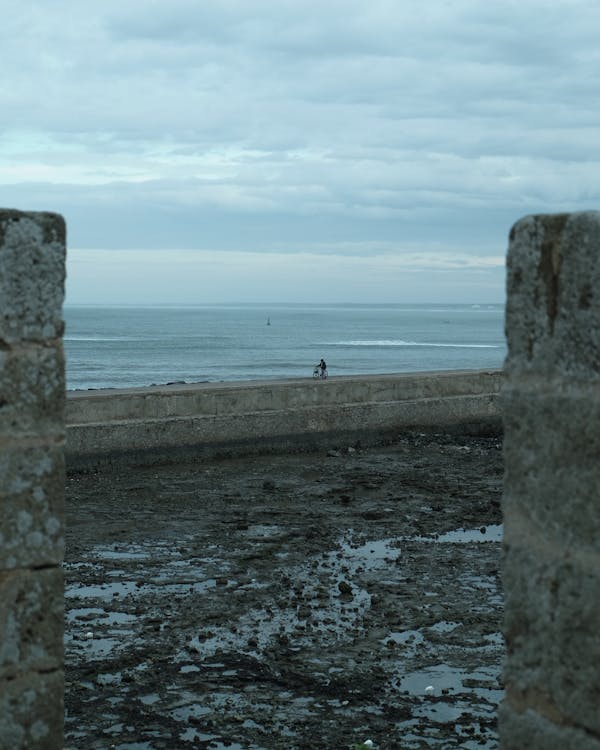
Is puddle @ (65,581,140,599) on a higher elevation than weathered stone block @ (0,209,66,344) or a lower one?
lower

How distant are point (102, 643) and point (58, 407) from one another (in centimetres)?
589

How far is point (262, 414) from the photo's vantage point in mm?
19969

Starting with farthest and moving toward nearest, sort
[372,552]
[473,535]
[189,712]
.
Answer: [473,535], [372,552], [189,712]

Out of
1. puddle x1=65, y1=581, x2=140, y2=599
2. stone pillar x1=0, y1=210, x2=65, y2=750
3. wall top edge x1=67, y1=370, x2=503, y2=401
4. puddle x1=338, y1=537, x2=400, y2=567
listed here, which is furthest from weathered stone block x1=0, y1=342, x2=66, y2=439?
wall top edge x1=67, y1=370, x2=503, y2=401

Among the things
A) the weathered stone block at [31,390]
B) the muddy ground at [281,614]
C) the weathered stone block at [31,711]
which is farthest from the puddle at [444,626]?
the weathered stone block at [31,390]

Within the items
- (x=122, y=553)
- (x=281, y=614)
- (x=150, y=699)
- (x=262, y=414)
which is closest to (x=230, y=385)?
(x=262, y=414)

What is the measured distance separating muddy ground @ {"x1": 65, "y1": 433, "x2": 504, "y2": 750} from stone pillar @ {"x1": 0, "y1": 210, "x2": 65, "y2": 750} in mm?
3617

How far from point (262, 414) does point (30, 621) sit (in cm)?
1662

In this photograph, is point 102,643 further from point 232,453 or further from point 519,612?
point 232,453

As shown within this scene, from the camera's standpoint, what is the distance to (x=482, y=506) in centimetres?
1536

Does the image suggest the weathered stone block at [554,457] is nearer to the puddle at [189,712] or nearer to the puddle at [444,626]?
the puddle at [189,712]

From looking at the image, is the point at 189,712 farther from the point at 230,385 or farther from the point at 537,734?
the point at 230,385

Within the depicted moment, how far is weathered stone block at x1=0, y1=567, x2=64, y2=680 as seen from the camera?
10.9ft

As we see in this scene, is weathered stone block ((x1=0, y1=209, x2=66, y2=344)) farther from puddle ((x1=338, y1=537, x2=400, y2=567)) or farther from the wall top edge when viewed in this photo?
the wall top edge
